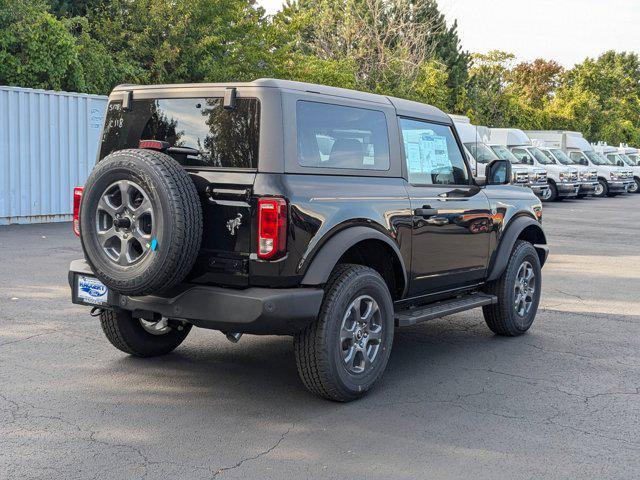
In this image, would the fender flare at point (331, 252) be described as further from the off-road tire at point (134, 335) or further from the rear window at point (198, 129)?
the off-road tire at point (134, 335)

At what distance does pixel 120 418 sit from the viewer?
4.80m

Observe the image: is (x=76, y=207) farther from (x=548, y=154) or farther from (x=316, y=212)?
(x=548, y=154)

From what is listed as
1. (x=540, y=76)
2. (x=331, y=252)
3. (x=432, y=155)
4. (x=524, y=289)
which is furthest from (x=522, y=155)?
(x=540, y=76)

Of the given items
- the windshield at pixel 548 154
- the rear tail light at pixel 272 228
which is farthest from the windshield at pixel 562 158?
the rear tail light at pixel 272 228

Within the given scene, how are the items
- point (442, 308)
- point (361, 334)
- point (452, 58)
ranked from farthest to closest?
1. point (452, 58)
2. point (442, 308)
3. point (361, 334)

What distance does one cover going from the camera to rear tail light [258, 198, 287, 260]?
15.5ft

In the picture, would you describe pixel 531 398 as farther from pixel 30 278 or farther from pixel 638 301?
pixel 30 278

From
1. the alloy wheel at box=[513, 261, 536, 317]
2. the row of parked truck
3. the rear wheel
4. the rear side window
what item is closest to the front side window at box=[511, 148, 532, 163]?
the row of parked truck

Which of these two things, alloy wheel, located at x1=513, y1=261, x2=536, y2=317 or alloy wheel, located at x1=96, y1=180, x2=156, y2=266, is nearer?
alloy wheel, located at x1=96, y1=180, x2=156, y2=266

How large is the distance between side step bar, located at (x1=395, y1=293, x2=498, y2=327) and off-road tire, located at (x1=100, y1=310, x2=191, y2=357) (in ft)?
5.10

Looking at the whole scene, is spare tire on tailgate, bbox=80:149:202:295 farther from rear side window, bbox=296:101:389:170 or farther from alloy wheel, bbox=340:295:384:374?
alloy wheel, bbox=340:295:384:374

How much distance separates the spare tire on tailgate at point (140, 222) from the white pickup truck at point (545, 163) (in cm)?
2502

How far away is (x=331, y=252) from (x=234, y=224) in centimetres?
62

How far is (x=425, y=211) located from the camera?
599 cm
